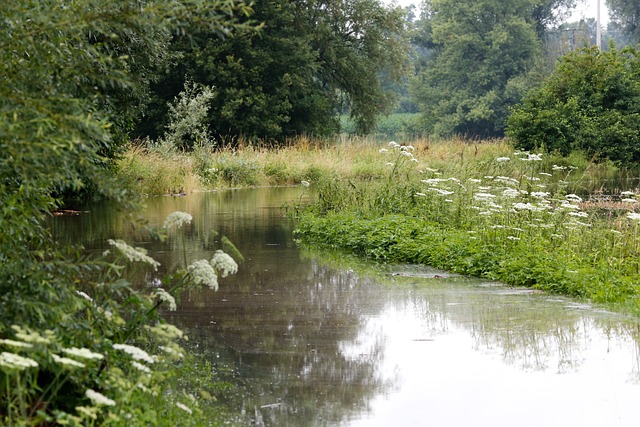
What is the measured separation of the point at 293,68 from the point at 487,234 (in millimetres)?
36579

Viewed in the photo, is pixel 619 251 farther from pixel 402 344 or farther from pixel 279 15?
pixel 279 15

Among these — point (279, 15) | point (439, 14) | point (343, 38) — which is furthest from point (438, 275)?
point (439, 14)

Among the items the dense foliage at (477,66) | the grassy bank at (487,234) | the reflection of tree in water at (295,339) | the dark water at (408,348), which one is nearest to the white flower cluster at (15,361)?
the dark water at (408,348)

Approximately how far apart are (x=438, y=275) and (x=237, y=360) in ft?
16.5

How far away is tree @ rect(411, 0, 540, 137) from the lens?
3221 inches

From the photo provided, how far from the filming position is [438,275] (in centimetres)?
1227

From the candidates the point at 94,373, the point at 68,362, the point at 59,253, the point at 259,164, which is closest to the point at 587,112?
the point at 259,164

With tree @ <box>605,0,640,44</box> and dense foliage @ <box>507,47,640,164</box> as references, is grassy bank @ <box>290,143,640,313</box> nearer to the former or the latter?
dense foliage @ <box>507,47,640,164</box>

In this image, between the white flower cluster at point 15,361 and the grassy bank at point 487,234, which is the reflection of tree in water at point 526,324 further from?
the white flower cluster at point 15,361

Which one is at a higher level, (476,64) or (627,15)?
(627,15)

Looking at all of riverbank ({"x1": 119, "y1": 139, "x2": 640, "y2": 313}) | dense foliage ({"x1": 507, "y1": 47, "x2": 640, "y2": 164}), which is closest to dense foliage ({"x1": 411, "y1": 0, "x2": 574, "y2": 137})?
dense foliage ({"x1": 507, "y1": 47, "x2": 640, "y2": 164})

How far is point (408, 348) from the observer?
321 inches

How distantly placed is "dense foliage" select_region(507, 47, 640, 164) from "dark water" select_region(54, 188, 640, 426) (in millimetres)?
27460

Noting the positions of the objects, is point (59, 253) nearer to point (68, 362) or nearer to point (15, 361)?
point (68, 362)
